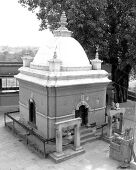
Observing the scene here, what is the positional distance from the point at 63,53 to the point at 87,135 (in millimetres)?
5400

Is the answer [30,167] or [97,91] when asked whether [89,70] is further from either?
[30,167]

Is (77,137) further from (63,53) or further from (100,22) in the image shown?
(100,22)

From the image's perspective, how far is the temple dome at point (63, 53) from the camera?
44.4 ft

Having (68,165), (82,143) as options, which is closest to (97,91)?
(82,143)

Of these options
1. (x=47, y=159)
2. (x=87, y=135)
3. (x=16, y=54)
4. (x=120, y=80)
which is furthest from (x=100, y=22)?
(x=16, y=54)

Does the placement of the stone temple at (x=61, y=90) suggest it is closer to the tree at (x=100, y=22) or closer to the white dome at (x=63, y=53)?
the white dome at (x=63, y=53)

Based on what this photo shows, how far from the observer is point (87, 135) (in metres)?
14.0

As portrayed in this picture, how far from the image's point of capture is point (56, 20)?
63.8 ft

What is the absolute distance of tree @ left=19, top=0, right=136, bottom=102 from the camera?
18.5 meters

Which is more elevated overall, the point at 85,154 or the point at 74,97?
the point at 74,97

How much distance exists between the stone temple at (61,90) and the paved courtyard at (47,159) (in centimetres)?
68

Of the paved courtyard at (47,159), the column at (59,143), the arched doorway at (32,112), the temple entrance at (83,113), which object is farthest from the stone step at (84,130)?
the arched doorway at (32,112)

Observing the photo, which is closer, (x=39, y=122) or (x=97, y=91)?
(x=39, y=122)

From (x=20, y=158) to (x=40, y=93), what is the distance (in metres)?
3.87
